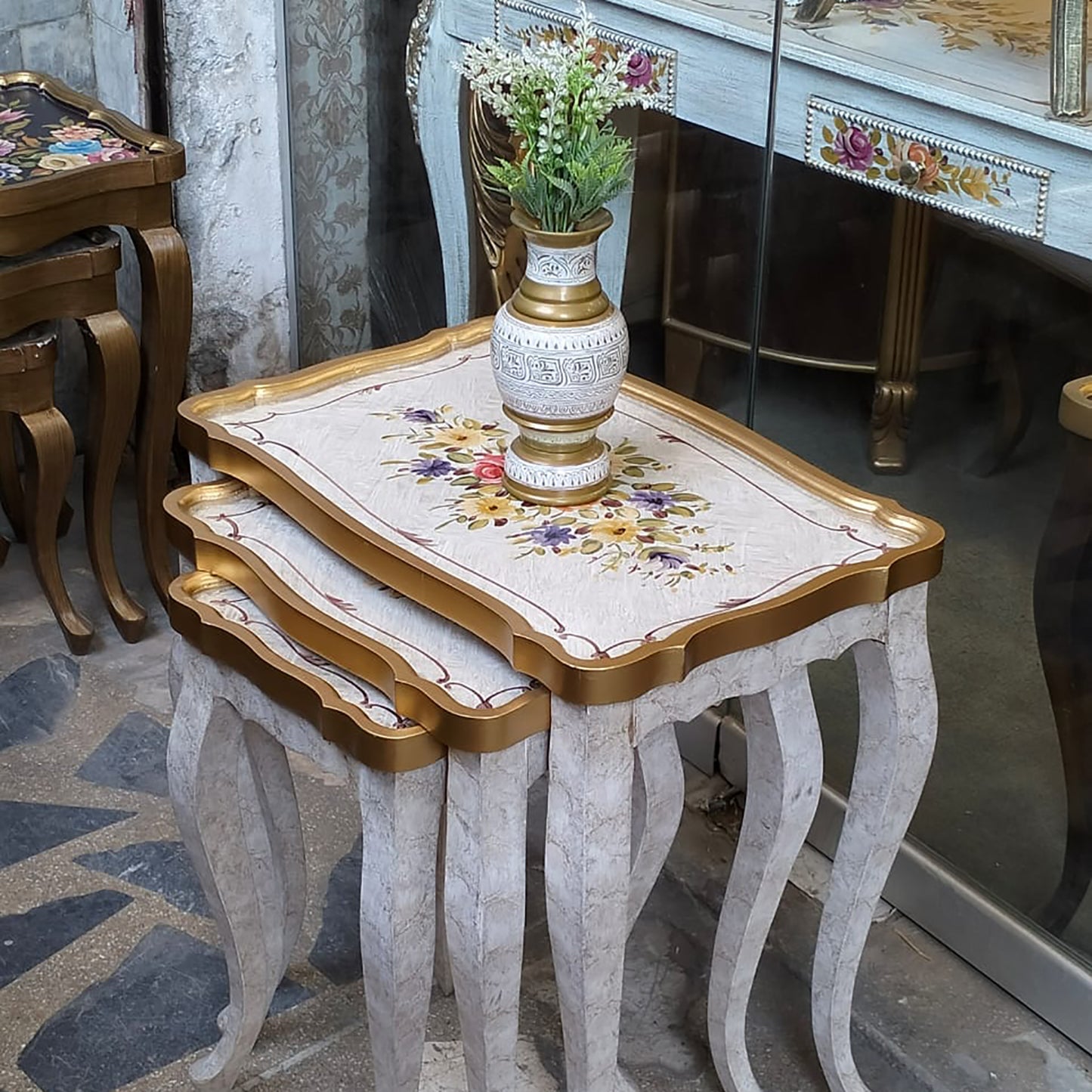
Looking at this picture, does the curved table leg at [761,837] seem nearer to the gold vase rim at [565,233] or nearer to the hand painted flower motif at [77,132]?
the gold vase rim at [565,233]

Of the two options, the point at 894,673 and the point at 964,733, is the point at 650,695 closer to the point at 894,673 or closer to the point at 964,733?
the point at 894,673

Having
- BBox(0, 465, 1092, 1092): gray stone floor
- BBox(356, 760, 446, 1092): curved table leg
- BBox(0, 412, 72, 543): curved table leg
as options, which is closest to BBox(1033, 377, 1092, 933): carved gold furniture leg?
BBox(0, 465, 1092, 1092): gray stone floor

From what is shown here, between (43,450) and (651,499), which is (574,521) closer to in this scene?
(651,499)

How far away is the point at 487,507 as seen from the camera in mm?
1505

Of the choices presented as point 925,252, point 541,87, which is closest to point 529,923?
point 925,252

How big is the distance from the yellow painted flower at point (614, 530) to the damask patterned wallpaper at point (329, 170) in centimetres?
128

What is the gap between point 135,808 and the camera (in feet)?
7.22

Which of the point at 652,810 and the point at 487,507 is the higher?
the point at 487,507

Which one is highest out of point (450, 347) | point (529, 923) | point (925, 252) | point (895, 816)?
point (925, 252)

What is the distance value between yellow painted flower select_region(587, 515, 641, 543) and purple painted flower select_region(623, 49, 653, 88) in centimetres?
70

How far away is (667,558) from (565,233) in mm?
280

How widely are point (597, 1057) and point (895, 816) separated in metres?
0.35

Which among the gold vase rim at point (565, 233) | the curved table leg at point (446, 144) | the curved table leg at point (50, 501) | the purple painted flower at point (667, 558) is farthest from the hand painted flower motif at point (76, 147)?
the purple painted flower at point (667, 558)

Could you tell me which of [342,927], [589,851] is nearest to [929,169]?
[589,851]
